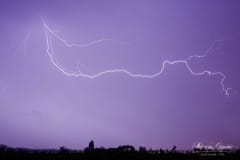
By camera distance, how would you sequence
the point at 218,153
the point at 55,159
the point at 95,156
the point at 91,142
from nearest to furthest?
1. the point at 55,159
2. the point at 95,156
3. the point at 218,153
4. the point at 91,142

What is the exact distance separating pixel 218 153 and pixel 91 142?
20.9m

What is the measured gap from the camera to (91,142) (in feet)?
173

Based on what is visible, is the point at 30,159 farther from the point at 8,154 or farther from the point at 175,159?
the point at 175,159

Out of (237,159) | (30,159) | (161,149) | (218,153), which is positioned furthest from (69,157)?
(218,153)

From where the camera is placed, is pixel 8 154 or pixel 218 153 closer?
pixel 8 154

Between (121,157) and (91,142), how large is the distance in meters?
21.8

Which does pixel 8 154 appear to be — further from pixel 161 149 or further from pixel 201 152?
pixel 201 152

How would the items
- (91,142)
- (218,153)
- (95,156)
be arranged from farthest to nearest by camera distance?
1. (91,142)
2. (218,153)
3. (95,156)

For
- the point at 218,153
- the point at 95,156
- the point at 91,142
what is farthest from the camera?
the point at 91,142

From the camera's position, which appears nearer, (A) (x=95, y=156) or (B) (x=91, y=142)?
(A) (x=95, y=156)

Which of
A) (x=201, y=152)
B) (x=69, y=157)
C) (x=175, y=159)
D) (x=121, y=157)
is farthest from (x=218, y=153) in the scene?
(x=69, y=157)

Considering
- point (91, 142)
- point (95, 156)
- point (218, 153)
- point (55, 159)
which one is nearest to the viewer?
point (55, 159)

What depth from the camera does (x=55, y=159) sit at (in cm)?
3044

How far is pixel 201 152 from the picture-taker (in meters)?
40.5
